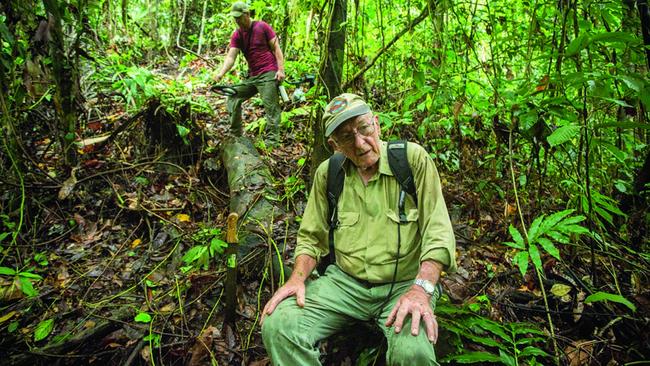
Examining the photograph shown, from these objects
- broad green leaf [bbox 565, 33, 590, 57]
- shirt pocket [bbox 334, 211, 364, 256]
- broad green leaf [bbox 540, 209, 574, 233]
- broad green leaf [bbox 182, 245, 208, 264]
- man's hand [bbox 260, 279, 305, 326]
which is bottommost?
man's hand [bbox 260, 279, 305, 326]

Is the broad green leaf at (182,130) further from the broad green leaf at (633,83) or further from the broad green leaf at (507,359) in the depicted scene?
the broad green leaf at (633,83)

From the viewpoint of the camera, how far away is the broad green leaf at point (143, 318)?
3146 millimetres

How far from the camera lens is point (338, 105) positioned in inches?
100

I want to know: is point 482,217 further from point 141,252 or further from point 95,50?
point 95,50

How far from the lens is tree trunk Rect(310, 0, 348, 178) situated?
3465 mm

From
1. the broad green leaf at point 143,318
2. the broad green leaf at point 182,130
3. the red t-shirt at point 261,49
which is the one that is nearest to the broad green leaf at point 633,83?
the broad green leaf at point 143,318

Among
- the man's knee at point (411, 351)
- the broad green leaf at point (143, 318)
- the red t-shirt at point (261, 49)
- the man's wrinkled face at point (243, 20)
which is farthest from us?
the red t-shirt at point (261, 49)

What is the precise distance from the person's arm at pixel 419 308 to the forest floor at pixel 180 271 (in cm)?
35

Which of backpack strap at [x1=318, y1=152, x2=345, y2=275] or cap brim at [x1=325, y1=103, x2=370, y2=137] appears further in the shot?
backpack strap at [x1=318, y1=152, x2=345, y2=275]

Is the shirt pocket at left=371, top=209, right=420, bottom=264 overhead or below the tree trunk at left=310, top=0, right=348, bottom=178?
below

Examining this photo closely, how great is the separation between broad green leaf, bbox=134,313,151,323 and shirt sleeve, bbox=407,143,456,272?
229 cm

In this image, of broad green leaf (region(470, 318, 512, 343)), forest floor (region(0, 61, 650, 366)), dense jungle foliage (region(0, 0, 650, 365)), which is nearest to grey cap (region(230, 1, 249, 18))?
dense jungle foliage (region(0, 0, 650, 365))

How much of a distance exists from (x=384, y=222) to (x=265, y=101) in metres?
4.24

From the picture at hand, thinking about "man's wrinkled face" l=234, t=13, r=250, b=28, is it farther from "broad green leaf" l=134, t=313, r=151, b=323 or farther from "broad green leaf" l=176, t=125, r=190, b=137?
"broad green leaf" l=134, t=313, r=151, b=323
